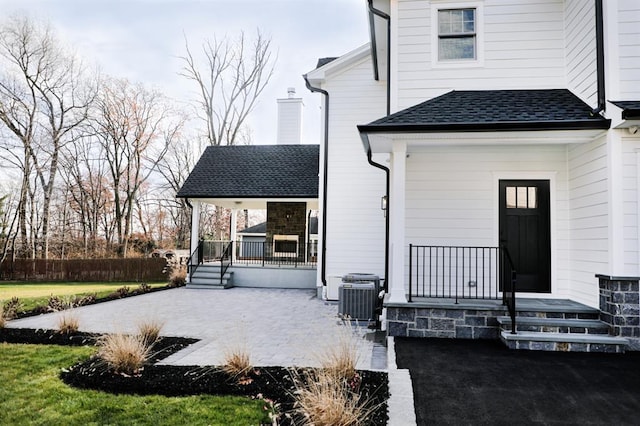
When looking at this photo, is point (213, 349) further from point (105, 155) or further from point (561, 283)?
point (105, 155)

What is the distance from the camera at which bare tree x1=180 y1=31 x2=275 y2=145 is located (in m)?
22.4

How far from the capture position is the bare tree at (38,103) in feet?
58.5

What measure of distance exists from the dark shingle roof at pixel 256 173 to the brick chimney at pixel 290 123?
0.72 m

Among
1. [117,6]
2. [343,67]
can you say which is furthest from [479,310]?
[117,6]

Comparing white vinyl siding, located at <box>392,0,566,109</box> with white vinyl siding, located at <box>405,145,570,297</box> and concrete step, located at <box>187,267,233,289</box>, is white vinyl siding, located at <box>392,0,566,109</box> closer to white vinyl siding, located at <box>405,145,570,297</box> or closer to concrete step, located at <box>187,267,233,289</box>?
white vinyl siding, located at <box>405,145,570,297</box>

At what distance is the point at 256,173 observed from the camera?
14.7 m

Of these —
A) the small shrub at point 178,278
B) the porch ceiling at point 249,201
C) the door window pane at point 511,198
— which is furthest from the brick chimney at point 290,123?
the door window pane at point 511,198

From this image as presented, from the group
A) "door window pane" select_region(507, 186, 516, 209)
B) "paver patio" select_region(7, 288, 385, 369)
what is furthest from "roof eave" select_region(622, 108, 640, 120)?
"paver patio" select_region(7, 288, 385, 369)

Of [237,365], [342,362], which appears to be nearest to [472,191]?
[342,362]

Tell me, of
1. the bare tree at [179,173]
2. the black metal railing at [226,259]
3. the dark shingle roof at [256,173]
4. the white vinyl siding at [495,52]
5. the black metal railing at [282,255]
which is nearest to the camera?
the white vinyl siding at [495,52]

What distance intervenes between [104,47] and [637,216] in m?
22.7

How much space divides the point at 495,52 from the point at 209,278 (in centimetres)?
1057

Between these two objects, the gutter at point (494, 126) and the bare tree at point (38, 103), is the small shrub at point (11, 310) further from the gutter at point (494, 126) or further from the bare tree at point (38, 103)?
the bare tree at point (38, 103)

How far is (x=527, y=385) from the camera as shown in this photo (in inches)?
148
